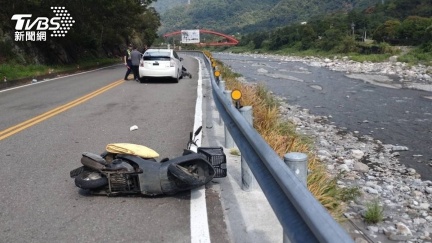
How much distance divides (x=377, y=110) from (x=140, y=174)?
15.2m

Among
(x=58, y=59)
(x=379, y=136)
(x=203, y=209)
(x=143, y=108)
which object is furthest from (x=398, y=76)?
(x=203, y=209)

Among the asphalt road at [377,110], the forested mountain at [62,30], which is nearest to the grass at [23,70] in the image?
the forested mountain at [62,30]

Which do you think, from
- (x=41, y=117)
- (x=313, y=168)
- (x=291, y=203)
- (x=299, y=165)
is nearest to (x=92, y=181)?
(x=299, y=165)

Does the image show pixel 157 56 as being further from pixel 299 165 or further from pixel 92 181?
pixel 299 165

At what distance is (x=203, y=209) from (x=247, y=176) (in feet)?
2.46

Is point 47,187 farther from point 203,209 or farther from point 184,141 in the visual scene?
point 184,141

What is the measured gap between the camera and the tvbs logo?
24.9m

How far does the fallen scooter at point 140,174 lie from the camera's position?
4.45 metres

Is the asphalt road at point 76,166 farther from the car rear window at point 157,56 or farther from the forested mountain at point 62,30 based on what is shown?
the forested mountain at point 62,30

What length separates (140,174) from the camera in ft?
14.6

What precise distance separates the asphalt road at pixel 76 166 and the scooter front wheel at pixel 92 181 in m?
0.18

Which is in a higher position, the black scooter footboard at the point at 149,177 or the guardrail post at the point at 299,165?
the guardrail post at the point at 299,165

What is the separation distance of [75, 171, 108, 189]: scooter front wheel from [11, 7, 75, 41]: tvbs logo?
75.4ft

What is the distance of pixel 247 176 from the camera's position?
15.9ft
